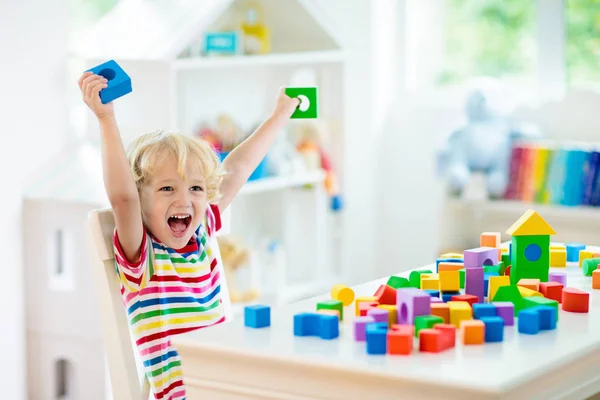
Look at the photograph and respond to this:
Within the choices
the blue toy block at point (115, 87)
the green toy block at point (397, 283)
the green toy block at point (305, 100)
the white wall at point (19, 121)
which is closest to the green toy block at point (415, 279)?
the green toy block at point (397, 283)

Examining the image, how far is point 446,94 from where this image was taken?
387 cm

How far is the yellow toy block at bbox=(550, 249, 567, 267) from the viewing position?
4.93 ft

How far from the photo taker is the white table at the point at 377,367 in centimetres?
88

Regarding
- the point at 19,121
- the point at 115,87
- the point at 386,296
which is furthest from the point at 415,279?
the point at 19,121

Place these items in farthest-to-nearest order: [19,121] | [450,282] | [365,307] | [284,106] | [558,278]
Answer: [19,121] < [284,106] < [558,278] < [450,282] < [365,307]

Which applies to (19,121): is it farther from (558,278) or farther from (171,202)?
(558,278)

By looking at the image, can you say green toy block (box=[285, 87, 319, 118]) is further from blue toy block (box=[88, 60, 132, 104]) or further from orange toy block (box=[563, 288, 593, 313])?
orange toy block (box=[563, 288, 593, 313])

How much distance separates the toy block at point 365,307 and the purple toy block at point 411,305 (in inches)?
1.5

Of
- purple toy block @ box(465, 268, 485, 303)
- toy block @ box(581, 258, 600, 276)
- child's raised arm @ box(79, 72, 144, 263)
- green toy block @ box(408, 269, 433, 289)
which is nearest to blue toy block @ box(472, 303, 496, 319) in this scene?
purple toy block @ box(465, 268, 485, 303)

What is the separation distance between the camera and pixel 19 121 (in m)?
2.55

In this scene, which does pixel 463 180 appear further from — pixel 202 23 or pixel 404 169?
pixel 202 23

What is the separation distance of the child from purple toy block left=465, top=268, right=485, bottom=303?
0.42m

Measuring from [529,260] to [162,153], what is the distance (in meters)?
0.57

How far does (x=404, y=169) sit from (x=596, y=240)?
93 cm
